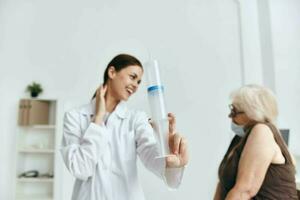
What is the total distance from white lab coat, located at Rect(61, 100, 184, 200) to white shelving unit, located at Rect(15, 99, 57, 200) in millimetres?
1482

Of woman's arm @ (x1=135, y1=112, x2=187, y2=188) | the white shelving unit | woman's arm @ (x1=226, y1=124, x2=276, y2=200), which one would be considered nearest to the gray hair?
woman's arm @ (x1=226, y1=124, x2=276, y2=200)

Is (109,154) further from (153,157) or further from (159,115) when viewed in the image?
(159,115)

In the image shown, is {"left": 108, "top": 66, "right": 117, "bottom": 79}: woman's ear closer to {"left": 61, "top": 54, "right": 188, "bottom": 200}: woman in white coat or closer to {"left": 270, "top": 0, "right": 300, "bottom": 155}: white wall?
{"left": 61, "top": 54, "right": 188, "bottom": 200}: woman in white coat

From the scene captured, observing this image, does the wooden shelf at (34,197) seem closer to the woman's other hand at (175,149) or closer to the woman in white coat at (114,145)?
the woman in white coat at (114,145)

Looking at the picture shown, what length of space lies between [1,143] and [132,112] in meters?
1.88

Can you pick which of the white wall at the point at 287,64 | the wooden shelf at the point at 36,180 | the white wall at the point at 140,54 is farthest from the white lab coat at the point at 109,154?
the white wall at the point at 287,64

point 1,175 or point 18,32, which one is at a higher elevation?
point 18,32

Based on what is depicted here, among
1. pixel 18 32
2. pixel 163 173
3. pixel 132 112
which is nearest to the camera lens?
pixel 163 173

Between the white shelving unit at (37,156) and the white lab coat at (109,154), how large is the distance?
148cm

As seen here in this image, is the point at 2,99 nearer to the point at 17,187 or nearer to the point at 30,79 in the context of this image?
the point at 30,79

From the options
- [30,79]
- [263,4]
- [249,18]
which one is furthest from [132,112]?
[263,4]

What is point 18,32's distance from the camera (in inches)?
95.9

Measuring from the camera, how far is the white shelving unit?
224 centimetres

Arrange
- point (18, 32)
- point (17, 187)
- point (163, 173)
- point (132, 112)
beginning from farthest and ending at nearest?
point (18, 32), point (17, 187), point (132, 112), point (163, 173)
